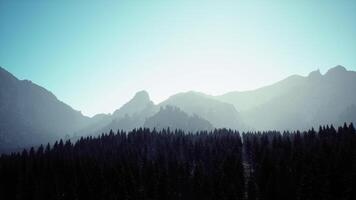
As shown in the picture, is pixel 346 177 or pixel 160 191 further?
pixel 160 191

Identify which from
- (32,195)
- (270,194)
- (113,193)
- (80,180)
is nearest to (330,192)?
(270,194)

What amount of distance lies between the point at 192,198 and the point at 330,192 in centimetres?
3897

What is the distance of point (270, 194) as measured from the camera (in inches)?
2948

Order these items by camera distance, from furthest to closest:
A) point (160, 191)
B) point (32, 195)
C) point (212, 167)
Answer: point (212, 167) → point (32, 195) → point (160, 191)

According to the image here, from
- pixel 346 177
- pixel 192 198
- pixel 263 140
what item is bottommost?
pixel 192 198

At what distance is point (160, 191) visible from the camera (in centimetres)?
8306

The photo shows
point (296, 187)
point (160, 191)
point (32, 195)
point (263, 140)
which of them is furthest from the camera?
point (263, 140)

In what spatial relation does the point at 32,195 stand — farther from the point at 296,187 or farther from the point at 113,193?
the point at 296,187

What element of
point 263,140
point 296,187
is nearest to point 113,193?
point 296,187

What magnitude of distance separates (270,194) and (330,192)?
1514 centimetres

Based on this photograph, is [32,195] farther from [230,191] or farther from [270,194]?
[270,194]

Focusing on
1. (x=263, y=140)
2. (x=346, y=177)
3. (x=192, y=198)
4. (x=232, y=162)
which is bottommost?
(x=192, y=198)

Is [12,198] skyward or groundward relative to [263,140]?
groundward

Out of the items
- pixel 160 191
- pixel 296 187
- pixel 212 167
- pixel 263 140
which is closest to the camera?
pixel 296 187
